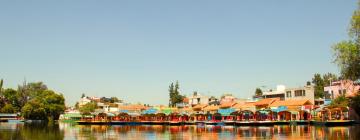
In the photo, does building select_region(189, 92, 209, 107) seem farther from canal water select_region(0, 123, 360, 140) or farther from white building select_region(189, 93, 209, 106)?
canal water select_region(0, 123, 360, 140)

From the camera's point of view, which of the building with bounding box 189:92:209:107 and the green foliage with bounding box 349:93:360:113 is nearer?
the green foliage with bounding box 349:93:360:113

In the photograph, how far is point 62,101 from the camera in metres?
115

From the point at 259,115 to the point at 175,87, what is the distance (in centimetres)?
4814

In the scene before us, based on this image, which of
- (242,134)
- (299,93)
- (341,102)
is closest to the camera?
(242,134)

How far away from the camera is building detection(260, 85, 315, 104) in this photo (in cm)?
7788

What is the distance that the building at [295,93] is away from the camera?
77875 millimetres

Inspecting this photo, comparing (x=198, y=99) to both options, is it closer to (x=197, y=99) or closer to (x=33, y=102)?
(x=197, y=99)

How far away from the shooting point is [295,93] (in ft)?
269

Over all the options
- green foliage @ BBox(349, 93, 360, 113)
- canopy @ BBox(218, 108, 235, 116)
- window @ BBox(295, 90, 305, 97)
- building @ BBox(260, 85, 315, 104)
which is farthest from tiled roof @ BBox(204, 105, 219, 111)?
green foliage @ BBox(349, 93, 360, 113)

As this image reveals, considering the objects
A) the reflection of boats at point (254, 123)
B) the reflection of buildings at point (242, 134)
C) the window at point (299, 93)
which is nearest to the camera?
the reflection of buildings at point (242, 134)

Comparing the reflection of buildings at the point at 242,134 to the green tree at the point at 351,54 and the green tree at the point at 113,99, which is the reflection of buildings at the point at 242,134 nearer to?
the green tree at the point at 351,54

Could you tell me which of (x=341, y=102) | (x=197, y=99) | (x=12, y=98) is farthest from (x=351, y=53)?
(x=12, y=98)

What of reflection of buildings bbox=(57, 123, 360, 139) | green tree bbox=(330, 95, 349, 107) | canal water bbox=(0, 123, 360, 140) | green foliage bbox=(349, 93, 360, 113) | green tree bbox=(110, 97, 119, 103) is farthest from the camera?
green tree bbox=(110, 97, 119, 103)

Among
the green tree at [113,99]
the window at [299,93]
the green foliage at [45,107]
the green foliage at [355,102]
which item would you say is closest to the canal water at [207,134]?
the green foliage at [355,102]
